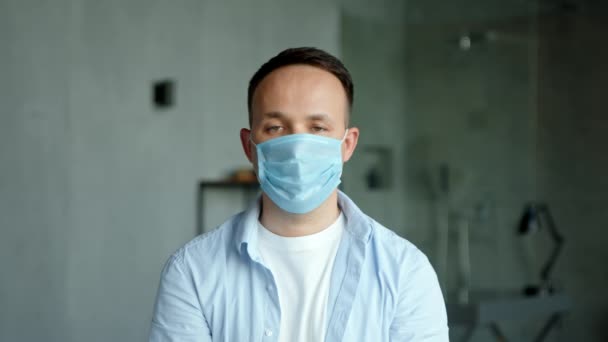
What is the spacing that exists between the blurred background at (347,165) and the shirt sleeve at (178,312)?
1681mm

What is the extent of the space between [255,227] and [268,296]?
0.46 ft

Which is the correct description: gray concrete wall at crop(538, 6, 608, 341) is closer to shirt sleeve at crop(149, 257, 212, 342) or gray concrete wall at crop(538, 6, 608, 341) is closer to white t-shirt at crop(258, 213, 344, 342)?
white t-shirt at crop(258, 213, 344, 342)

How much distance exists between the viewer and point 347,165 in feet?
12.9

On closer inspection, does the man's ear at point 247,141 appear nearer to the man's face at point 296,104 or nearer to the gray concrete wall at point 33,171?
the man's face at point 296,104

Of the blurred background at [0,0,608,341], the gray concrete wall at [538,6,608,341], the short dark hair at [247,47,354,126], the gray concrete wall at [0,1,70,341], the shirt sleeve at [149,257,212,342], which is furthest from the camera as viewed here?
the gray concrete wall at [538,6,608,341]

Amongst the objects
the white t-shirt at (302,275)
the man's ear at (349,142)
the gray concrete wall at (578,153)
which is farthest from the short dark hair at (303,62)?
the gray concrete wall at (578,153)

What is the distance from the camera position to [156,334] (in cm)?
131

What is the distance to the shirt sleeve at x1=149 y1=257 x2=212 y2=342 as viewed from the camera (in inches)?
50.9

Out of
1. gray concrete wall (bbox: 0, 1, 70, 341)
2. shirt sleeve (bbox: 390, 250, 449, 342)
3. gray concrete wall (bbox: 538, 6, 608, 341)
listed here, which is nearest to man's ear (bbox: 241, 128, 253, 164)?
shirt sleeve (bbox: 390, 250, 449, 342)

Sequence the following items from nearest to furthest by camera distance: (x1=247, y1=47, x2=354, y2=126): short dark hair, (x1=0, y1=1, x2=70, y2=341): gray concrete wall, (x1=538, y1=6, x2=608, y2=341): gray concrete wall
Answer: (x1=247, y1=47, x2=354, y2=126): short dark hair
(x1=0, y1=1, x2=70, y2=341): gray concrete wall
(x1=538, y1=6, x2=608, y2=341): gray concrete wall

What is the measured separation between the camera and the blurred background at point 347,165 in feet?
9.68

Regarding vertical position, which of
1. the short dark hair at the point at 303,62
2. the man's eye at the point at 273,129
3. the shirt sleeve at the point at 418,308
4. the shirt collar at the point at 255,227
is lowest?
the shirt sleeve at the point at 418,308

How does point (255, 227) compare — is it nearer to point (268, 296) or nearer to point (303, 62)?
point (268, 296)

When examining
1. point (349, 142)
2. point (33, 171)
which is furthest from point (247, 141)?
point (33, 171)
